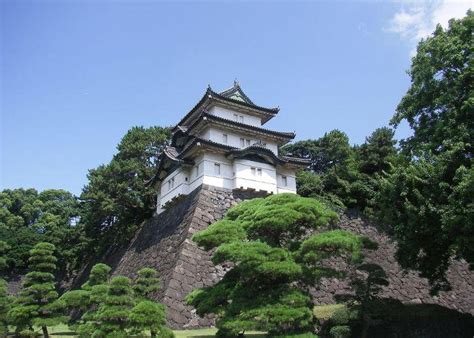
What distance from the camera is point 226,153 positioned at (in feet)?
71.8

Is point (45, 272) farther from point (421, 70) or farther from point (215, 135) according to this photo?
point (421, 70)

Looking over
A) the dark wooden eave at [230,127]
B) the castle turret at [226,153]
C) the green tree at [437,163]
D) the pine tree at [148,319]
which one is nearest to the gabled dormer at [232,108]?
the castle turret at [226,153]

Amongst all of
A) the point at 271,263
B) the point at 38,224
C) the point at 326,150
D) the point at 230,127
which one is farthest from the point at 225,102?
the point at 38,224

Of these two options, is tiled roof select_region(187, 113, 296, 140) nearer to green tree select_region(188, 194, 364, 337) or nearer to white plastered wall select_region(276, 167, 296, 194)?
white plastered wall select_region(276, 167, 296, 194)

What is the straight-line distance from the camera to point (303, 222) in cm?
1128

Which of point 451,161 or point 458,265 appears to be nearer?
point 451,161

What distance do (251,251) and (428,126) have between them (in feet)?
25.5

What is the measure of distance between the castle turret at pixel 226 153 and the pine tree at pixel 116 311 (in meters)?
10.5

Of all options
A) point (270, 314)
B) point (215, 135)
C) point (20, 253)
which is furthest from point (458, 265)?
point (20, 253)

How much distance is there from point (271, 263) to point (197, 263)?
8729mm

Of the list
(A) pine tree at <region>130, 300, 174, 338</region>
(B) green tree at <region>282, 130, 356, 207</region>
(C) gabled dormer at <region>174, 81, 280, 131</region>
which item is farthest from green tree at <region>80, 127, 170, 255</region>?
(A) pine tree at <region>130, 300, 174, 338</region>

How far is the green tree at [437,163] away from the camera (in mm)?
10117

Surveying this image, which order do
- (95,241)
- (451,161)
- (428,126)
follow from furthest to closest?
(95,241)
(428,126)
(451,161)

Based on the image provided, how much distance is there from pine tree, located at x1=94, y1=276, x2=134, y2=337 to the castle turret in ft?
34.5
